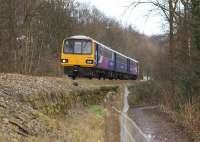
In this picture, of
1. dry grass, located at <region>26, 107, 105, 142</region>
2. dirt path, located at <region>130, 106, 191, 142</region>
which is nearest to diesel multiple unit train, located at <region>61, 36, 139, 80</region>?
dirt path, located at <region>130, 106, 191, 142</region>

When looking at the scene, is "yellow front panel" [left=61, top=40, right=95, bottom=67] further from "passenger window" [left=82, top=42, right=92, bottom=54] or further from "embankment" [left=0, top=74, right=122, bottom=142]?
"embankment" [left=0, top=74, right=122, bottom=142]

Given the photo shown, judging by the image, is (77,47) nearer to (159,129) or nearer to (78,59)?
(78,59)

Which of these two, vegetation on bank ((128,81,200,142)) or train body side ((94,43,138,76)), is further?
train body side ((94,43,138,76))

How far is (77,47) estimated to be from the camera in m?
32.5

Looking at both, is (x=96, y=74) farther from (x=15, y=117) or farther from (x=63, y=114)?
(x=15, y=117)

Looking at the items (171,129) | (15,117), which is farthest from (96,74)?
(15,117)

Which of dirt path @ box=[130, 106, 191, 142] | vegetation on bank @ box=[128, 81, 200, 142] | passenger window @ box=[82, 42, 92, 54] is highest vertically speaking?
passenger window @ box=[82, 42, 92, 54]

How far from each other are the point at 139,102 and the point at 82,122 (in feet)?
66.7

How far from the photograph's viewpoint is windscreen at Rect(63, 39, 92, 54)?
32.3 meters

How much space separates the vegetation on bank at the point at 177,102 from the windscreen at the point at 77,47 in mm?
5020

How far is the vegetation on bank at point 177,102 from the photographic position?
17.1 meters

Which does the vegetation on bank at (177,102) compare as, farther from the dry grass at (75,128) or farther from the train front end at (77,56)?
the train front end at (77,56)

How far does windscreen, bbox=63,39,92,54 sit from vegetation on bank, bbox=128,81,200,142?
502cm

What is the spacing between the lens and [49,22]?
4409cm
